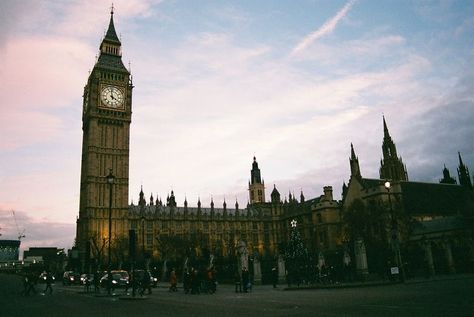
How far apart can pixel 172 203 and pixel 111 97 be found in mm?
36307

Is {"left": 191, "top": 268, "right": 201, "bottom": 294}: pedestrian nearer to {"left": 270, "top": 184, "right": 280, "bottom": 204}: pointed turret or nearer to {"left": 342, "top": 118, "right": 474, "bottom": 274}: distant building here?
{"left": 342, "top": 118, "right": 474, "bottom": 274}: distant building

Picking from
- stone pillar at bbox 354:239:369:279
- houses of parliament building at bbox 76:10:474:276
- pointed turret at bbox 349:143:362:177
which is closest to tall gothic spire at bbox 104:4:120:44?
houses of parliament building at bbox 76:10:474:276

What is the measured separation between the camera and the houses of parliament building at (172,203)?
7638 centimetres

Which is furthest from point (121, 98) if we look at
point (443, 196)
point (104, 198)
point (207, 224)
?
point (443, 196)

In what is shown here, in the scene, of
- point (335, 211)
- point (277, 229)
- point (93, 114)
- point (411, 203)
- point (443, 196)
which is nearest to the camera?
point (411, 203)

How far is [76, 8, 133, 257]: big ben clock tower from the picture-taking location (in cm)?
9106

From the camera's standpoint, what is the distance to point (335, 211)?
89188 millimetres

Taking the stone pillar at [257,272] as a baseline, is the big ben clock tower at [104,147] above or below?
above

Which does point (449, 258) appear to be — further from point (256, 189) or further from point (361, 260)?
point (256, 189)

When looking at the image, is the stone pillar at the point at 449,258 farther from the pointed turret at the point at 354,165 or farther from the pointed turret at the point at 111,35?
the pointed turret at the point at 111,35

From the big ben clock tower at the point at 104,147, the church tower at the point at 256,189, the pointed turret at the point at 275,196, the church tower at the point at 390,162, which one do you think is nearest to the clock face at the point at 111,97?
the big ben clock tower at the point at 104,147

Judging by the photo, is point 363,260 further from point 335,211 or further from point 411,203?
point 335,211

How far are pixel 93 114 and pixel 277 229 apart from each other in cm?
6085

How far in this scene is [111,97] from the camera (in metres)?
101
